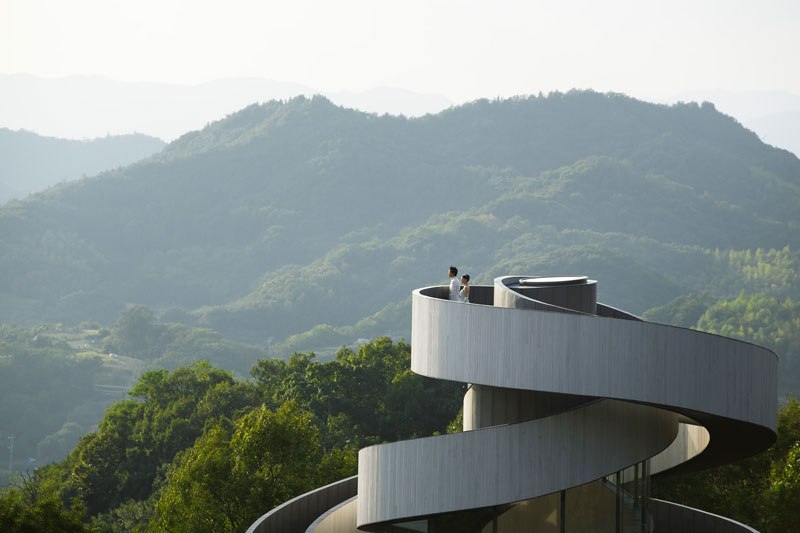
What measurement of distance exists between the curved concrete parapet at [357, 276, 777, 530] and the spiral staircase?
0.07ft

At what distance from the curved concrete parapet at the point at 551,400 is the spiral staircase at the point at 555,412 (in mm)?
22

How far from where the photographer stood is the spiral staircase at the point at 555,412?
18.1 meters

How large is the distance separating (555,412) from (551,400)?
11.1 inches

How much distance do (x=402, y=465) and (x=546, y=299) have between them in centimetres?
464

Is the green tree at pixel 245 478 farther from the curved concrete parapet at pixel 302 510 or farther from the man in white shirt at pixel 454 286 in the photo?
the man in white shirt at pixel 454 286

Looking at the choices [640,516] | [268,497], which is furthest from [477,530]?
[268,497]

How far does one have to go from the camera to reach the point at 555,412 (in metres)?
21.4

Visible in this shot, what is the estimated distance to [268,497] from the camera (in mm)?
37375

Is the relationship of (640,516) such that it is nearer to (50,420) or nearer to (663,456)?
(663,456)

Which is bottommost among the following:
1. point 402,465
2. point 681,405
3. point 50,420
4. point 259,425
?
point 50,420

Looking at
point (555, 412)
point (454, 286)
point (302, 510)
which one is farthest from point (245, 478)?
point (555, 412)

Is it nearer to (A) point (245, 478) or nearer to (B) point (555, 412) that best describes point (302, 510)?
(B) point (555, 412)

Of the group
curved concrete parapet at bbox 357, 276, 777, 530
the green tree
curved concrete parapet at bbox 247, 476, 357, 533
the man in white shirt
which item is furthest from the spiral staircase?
the green tree

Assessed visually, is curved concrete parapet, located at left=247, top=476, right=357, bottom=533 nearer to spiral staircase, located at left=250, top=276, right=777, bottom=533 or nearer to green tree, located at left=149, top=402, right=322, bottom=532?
spiral staircase, located at left=250, top=276, right=777, bottom=533
